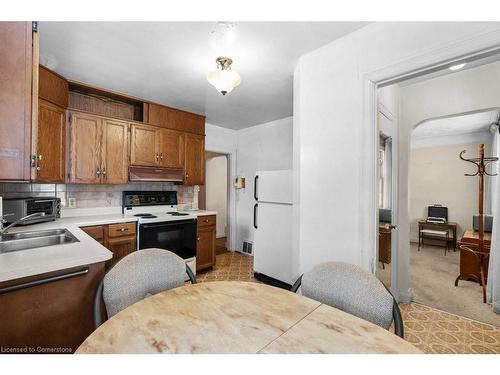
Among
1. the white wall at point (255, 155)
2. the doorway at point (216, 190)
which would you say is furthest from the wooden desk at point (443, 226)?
the doorway at point (216, 190)

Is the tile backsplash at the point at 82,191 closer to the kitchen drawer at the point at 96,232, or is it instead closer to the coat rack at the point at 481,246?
the kitchen drawer at the point at 96,232

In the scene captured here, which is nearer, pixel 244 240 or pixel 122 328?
pixel 122 328

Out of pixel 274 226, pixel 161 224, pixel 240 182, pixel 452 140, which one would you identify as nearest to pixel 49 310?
pixel 161 224

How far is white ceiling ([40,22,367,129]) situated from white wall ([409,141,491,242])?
4.36 meters

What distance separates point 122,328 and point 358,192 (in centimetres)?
159

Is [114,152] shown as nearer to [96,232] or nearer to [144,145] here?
[144,145]

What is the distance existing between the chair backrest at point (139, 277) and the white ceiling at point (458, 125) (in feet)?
13.7

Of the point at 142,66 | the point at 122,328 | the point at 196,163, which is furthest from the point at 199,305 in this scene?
the point at 196,163

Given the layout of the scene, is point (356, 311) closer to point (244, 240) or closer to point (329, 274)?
point (329, 274)

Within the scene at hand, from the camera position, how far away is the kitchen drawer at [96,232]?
2.46 metres

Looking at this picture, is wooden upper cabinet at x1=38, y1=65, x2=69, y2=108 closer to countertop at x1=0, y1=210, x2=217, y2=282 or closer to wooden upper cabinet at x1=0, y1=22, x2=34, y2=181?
wooden upper cabinet at x1=0, y1=22, x2=34, y2=181

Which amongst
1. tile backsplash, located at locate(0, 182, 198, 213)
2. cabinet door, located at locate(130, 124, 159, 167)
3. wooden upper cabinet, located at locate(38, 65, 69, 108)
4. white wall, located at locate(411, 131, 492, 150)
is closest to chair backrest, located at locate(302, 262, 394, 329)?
cabinet door, located at locate(130, 124, 159, 167)

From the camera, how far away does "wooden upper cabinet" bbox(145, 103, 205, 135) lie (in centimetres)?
324

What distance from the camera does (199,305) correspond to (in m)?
1.06
